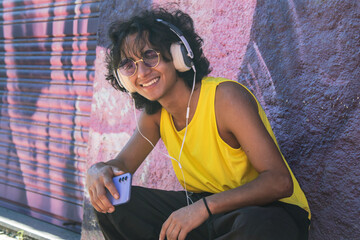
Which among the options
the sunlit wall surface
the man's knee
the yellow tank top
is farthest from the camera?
the sunlit wall surface

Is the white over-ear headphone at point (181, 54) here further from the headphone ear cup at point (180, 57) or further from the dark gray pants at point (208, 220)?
the dark gray pants at point (208, 220)

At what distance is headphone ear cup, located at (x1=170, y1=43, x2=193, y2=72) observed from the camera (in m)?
1.97

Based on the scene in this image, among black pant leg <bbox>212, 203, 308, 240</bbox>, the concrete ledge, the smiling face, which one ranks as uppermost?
the smiling face

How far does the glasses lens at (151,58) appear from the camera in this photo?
6.53 ft

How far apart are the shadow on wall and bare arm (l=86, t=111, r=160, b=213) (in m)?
0.68

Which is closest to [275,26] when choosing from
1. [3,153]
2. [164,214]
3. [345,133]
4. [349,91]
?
[349,91]

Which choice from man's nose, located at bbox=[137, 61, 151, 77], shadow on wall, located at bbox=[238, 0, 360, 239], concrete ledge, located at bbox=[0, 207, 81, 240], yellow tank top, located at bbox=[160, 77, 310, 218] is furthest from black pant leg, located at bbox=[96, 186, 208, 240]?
concrete ledge, located at bbox=[0, 207, 81, 240]

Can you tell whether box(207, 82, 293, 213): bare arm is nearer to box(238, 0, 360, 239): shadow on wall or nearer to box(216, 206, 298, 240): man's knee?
box(216, 206, 298, 240): man's knee

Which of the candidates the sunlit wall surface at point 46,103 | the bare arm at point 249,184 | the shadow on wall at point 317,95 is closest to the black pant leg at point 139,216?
the bare arm at point 249,184

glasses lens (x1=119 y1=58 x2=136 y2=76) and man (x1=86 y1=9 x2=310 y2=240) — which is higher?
glasses lens (x1=119 y1=58 x2=136 y2=76)

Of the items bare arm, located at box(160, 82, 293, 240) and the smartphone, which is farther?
the smartphone

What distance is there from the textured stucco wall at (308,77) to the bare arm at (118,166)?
2.06 feet

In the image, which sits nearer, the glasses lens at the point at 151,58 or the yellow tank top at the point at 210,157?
the yellow tank top at the point at 210,157

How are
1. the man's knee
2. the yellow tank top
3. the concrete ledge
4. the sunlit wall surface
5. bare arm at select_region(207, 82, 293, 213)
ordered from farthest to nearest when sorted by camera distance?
the sunlit wall surface → the concrete ledge → the yellow tank top → bare arm at select_region(207, 82, 293, 213) → the man's knee
